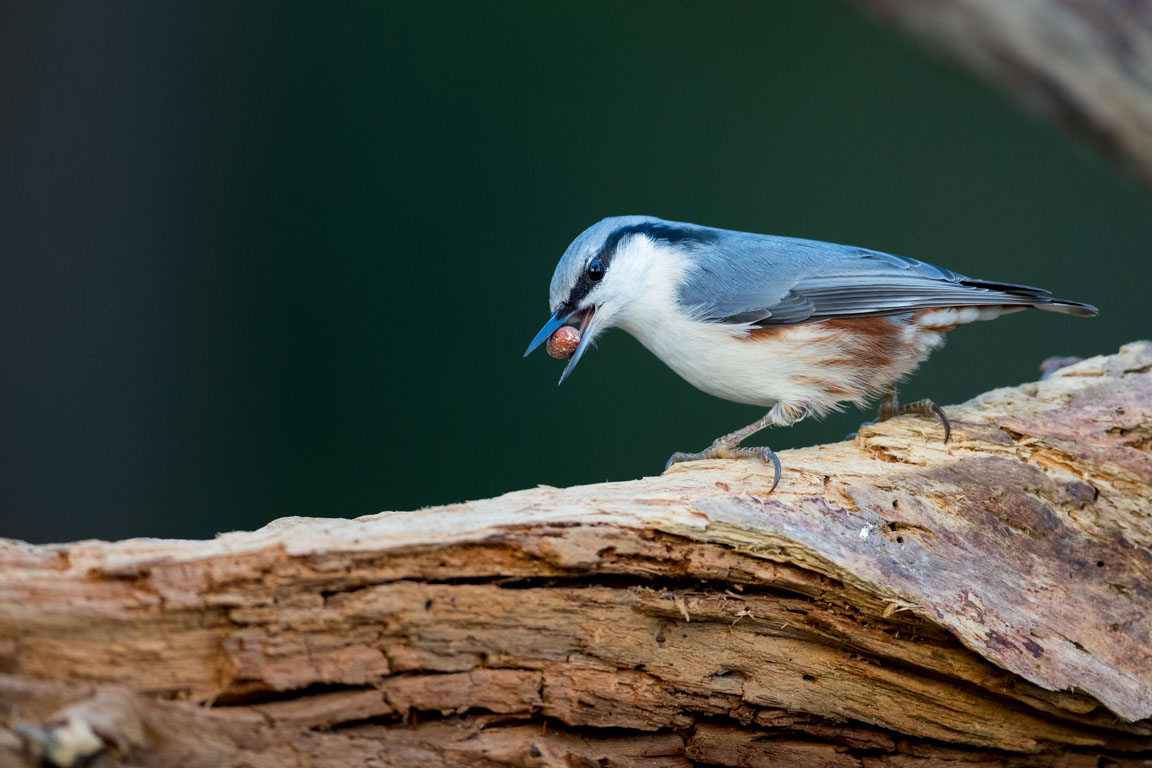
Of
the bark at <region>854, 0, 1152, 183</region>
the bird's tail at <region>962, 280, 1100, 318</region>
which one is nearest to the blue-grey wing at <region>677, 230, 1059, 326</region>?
the bird's tail at <region>962, 280, 1100, 318</region>

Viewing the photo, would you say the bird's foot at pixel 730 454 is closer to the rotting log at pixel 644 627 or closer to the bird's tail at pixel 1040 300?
the rotting log at pixel 644 627

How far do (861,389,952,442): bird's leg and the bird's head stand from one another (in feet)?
2.07

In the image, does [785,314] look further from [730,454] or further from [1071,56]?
[1071,56]

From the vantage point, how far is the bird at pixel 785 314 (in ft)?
7.87

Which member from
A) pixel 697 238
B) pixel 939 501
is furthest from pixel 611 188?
pixel 939 501

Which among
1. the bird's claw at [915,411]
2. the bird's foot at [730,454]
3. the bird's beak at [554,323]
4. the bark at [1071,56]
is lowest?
the bird's foot at [730,454]

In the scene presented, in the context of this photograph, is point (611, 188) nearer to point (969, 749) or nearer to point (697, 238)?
point (697, 238)

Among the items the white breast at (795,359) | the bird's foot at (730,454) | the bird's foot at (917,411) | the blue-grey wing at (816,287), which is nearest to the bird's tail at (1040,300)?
the blue-grey wing at (816,287)

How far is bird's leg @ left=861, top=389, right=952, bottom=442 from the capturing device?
2311 mm

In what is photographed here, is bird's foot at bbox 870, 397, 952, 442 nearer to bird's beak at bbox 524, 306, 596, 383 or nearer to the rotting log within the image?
the rotting log

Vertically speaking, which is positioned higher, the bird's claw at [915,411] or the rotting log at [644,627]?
the bird's claw at [915,411]

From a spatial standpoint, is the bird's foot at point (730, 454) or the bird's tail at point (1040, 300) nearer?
the bird's foot at point (730, 454)

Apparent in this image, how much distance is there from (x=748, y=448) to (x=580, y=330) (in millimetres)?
545

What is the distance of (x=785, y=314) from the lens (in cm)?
242
